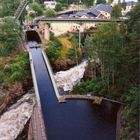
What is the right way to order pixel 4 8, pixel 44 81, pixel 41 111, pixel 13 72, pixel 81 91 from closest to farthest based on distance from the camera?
pixel 41 111 → pixel 81 91 → pixel 44 81 → pixel 13 72 → pixel 4 8

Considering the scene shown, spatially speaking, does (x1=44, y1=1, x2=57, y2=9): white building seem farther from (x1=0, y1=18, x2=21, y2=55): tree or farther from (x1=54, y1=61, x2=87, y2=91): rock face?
(x1=54, y1=61, x2=87, y2=91): rock face

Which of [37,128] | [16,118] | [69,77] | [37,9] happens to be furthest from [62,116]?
[37,9]

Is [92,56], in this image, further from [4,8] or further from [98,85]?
[4,8]

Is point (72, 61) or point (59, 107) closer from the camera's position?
point (59, 107)

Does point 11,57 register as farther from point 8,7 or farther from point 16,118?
point 8,7

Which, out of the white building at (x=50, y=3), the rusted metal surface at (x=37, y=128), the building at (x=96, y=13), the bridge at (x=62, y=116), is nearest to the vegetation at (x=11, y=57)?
the bridge at (x=62, y=116)

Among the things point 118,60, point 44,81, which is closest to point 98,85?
point 118,60

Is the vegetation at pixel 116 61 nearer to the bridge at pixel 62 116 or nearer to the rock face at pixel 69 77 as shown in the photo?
the bridge at pixel 62 116
